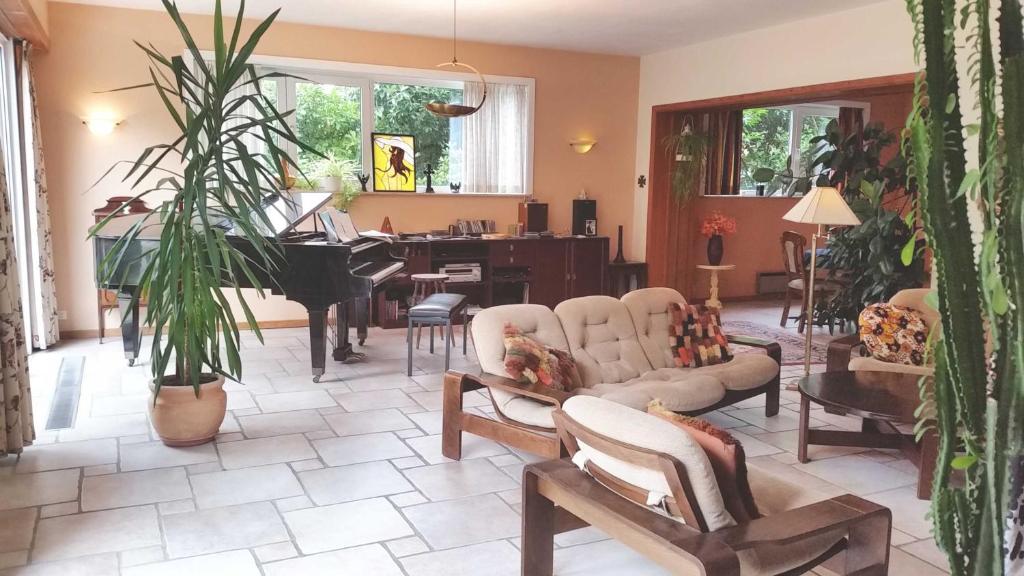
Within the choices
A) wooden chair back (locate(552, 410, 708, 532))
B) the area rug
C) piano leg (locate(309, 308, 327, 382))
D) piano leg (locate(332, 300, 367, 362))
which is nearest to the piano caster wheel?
piano leg (locate(332, 300, 367, 362))

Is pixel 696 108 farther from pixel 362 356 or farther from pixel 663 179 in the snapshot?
pixel 362 356

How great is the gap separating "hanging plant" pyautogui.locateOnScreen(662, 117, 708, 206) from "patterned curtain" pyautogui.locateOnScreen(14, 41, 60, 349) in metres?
6.39

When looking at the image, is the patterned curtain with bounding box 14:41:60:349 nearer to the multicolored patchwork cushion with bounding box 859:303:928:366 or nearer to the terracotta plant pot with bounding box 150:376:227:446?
the terracotta plant pot with bounding box 150:376:227:446

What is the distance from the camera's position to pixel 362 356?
6.68m

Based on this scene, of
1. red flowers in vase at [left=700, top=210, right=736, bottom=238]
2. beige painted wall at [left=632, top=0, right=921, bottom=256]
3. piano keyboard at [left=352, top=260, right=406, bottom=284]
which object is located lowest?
piano keyboard at [left=352, top=260, right=406, bottom=284]

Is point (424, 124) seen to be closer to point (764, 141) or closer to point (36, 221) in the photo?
point (36, 221)

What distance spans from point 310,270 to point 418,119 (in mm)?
3429

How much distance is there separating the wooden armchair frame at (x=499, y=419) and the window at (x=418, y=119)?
4569 mm

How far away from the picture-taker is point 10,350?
3.87 meters

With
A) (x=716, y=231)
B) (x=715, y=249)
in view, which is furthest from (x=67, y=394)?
(x=715, y=249)

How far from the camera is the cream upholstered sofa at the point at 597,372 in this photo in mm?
4043

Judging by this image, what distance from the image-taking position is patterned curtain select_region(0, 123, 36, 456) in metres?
3.82

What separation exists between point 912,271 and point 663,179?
130 inches

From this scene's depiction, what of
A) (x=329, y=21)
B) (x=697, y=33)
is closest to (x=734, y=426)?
(x=697, y=33)
